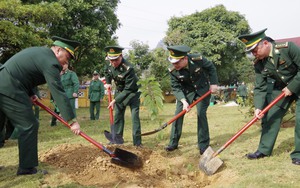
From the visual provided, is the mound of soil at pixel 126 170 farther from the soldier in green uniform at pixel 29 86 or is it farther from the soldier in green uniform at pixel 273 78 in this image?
the soldier in green uniform at pixel 273 78

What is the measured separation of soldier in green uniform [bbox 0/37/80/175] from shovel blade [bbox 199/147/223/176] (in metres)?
1.95

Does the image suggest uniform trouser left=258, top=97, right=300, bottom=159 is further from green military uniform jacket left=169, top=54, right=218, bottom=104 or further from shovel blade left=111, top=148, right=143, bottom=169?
shovel blade left=111, top=148, right=143, bottom=169

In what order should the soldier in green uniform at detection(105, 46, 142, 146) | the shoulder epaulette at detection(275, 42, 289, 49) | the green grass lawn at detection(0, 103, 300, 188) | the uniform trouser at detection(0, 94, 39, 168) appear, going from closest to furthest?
the green grass lawn at detection(0, 103, 300, 188)
the uniform trouser at detection(0, 94, 39, 168)
the shoulder epaulette at detection(275, 42, 289, 49)
the soldier in green uniform at detection(105, 46, 142, 146)

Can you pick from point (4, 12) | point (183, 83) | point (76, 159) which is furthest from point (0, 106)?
point (4, 12)

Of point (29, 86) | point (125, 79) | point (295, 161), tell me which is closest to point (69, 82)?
point (125, 79)

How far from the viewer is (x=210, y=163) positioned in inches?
180

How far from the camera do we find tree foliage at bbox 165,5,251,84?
29.9 metres

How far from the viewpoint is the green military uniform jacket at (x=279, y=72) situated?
4.55 metres

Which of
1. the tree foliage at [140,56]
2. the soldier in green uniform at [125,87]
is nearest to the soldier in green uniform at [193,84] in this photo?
the soldier in green uniform at [125,87]

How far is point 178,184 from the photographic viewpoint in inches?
173

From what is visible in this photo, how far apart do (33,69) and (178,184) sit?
2.57 metres

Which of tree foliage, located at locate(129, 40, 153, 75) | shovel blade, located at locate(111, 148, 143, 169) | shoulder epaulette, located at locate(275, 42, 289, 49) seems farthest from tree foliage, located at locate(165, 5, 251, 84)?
shovel blade, located at locate(111, 148, 143, 169)

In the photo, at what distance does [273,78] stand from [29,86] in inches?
148

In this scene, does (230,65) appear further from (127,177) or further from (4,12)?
(127,177)
